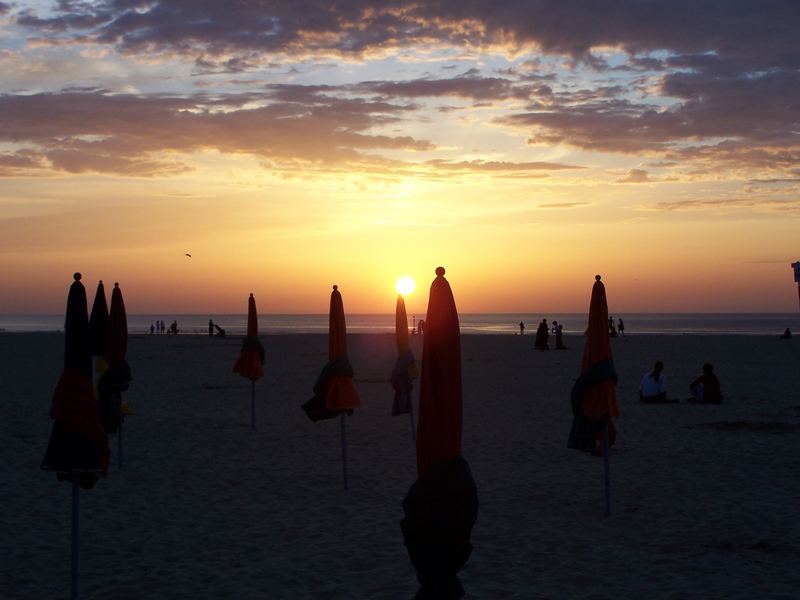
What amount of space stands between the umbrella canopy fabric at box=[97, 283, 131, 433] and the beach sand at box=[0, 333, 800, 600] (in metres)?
1.13

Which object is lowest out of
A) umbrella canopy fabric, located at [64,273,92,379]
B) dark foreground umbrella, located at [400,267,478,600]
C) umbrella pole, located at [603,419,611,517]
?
umbrella pole, located at [603,419,611,517]

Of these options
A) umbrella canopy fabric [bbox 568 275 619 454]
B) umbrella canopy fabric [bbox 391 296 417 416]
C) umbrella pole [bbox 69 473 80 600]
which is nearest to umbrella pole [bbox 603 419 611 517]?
umbrella canopy fabric [bbox 568 275 619 454]

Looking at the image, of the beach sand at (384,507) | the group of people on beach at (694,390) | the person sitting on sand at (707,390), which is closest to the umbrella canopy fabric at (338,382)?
the beach sand at (384,507)

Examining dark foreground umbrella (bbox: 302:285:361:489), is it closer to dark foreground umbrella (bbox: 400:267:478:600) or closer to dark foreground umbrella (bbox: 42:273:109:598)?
dark foreground umbrella (bbox: 42:273:109:598)

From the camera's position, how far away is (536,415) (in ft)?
68.8

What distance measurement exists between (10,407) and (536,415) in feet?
45.8

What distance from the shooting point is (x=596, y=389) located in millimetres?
10836

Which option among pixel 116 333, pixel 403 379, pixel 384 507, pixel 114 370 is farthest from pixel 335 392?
pixel 403 379

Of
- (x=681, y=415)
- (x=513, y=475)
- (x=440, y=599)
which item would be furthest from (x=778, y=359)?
(x=440, y=599)

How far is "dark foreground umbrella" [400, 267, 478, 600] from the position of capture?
19.1ft

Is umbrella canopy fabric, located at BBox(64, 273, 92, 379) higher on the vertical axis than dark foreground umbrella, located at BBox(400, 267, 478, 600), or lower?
higher

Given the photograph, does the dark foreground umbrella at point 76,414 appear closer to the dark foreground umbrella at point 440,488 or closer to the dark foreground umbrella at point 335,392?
the dark foreground umbrella at point 440,488

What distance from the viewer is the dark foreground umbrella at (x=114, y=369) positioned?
12859 mm

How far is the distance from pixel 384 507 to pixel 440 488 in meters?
6.13
